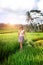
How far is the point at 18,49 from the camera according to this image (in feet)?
9.43

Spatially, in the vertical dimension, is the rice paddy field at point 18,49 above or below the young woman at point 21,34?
below

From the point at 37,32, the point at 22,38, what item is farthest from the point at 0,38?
the point at 37,32

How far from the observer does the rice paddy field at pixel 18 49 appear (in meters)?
2.75

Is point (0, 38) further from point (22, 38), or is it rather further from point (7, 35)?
point (22, 38)

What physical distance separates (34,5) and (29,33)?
0.37m

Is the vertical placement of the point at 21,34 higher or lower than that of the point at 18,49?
higher

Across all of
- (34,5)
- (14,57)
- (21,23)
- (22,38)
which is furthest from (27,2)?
(14,57)

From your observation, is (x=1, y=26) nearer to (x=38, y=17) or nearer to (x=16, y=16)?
(x=16, y=16)

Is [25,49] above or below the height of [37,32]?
below

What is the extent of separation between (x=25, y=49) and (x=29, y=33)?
0.21 m

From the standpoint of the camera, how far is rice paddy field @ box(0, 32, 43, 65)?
2752mm

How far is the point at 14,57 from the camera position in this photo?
9.13ft

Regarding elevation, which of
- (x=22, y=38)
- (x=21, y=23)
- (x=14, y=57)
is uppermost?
(x=21, y=23)

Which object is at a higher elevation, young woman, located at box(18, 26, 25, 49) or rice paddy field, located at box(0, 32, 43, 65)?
young woman, located at box(18, 26, 25, 49)
